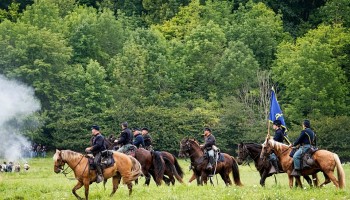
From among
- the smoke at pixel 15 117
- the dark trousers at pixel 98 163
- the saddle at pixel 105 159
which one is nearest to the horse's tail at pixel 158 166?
the saddle at pixel 105 159

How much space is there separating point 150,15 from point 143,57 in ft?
92.2

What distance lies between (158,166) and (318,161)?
320 inches

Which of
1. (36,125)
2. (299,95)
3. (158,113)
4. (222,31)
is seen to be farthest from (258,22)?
(36,125)

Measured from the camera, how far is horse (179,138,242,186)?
3631cm

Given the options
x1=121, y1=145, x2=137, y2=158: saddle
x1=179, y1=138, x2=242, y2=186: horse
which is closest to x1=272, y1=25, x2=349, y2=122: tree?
x1=179, y1=138, x2=242, y2=186: horse

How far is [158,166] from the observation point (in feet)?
120

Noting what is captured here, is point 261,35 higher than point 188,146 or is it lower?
higher

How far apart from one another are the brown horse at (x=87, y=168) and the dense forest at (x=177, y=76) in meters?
46.4

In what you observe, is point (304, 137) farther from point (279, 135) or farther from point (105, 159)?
point (105, 159)

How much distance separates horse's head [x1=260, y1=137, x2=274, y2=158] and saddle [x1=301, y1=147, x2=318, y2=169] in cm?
180

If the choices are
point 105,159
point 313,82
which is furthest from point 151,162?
point 313,82

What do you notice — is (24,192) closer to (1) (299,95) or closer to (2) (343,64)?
(1) (299,95)

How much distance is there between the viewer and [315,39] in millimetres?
90562

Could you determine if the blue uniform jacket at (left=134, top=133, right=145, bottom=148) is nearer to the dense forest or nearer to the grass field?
the grass field
